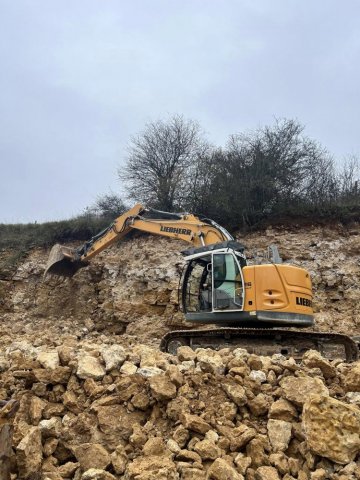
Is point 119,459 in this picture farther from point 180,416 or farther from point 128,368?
point 128,368

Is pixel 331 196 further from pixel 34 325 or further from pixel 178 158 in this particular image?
pixel 34 325

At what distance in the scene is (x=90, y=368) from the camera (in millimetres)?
4898

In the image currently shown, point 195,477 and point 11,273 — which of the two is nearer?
point 195,477

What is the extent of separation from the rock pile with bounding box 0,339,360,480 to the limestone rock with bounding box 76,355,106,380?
12 millimetres

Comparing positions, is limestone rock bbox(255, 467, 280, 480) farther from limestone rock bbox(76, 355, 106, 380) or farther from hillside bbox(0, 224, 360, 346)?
hillside bbox(0, 224, 360, 346)

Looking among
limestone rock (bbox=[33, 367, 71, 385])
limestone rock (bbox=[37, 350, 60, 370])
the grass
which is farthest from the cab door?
the grass

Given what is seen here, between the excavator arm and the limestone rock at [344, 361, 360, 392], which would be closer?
the limestone rock at [344, 361, 360, 392]

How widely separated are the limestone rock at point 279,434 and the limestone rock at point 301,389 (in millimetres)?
285

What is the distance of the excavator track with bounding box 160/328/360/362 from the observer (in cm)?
814

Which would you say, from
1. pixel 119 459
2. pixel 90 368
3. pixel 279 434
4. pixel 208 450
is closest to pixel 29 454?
pixel 119 459

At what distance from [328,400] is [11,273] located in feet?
46.8

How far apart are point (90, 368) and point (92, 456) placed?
113 cm

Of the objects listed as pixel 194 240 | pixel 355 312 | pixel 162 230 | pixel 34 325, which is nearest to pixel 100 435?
pixel 194 240

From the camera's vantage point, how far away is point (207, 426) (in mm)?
4199
